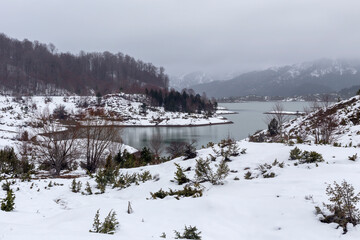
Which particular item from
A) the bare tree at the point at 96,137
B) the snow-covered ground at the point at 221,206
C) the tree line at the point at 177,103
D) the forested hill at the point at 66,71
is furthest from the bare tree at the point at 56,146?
the forested hill at the point at 66,71

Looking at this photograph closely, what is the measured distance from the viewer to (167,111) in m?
92.2

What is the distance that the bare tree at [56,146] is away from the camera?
1793 centimetres

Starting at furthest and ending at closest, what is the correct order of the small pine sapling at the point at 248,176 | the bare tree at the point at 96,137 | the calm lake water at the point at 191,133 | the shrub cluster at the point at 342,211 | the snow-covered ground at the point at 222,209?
the calm lake water at the point at 191,133 → the bare tree at the point at 96,137 → the small pine sapling at the point at 248,176 → the snow-covered ground at the point at 222,209 → the shrub cluster at the point at 342,211

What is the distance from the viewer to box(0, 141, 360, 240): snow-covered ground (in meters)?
5.05

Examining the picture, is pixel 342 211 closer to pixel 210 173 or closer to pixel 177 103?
pixel 210 173

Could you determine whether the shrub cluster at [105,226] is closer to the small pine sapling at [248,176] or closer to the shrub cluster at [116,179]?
the shrub cluster at [116,179]

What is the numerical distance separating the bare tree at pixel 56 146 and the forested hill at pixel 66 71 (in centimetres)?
8617

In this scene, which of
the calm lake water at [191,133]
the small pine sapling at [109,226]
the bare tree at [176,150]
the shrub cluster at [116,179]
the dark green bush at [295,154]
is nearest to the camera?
the small pine sapling at [109,226]

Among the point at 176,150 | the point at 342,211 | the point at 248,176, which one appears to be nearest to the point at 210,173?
the point at 248,176

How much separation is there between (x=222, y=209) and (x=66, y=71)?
13315 centimetres

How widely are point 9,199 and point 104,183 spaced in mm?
3583

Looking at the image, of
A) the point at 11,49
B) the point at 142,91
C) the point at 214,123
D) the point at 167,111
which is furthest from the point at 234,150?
the point at 11,49

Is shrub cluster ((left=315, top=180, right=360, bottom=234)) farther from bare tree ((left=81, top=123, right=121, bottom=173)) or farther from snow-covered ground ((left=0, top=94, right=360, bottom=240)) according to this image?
bare tree ((left=81, top=123, right=121, bottom=173))

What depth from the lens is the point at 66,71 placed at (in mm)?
121875
